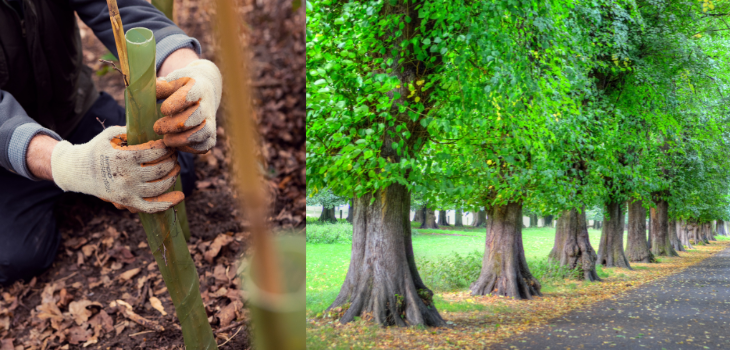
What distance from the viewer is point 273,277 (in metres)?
1.25

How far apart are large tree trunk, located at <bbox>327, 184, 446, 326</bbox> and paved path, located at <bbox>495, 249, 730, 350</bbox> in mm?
990

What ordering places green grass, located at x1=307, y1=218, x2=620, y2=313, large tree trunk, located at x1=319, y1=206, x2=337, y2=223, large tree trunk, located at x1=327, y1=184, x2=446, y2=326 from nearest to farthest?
large tree trunk, located at x1=319, y1=206, x2=337, y2=223 → green grass, located at x1=307, y1=218, x2=620, y2=313 → large tree trunk, located at x1=327, y1=184, x2=446, y2=326

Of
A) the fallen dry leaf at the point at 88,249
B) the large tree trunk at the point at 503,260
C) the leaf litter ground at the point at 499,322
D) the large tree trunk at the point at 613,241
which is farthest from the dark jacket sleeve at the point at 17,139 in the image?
the large tree trunk at the point at 613,241

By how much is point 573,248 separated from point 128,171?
8.96 m

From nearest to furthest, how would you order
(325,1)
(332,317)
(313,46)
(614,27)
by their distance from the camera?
(313,46) → (325,1) → (332,317) → (614,27)

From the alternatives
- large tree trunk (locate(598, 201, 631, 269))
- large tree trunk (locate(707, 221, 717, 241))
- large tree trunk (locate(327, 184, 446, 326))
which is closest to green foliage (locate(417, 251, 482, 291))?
large tree trunk (locate(327, 184, 446, 326))

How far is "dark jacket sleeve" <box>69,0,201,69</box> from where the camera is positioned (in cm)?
128

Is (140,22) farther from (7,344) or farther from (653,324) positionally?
(653,324)

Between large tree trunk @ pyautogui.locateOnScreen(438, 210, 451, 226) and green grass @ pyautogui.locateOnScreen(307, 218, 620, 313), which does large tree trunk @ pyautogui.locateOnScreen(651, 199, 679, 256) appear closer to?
green grass @ pyautogui.locateOnScreen(307, 218, 620, 313)

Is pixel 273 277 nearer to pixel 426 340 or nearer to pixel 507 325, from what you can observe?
pixel 426 340

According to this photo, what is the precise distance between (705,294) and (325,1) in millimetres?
5458

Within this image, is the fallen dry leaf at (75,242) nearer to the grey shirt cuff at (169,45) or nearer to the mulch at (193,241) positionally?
the mulch at (193,241)

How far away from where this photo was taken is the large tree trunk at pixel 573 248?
845 centimetres

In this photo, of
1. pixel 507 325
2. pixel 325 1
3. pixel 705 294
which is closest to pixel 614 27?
pixel 705 294
